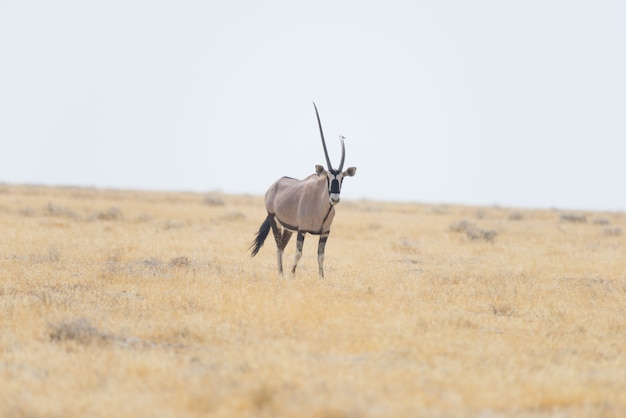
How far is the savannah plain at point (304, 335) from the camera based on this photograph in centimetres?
597

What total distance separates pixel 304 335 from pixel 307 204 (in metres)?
5.23

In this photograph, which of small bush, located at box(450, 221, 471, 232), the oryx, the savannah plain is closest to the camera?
the savannah plain

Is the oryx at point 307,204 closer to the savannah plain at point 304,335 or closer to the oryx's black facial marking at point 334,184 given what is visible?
the oryx's black facial marking at point 334,184

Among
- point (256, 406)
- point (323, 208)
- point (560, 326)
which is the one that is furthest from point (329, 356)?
point (323, 208)

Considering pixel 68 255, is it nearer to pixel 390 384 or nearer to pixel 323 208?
pixel 323 208

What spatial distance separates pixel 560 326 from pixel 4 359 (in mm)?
7213

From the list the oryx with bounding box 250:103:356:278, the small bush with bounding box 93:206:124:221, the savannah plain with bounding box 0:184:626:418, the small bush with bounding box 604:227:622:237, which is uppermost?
the oryx with bounding box 250:103:356:278

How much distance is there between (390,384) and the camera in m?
6.35

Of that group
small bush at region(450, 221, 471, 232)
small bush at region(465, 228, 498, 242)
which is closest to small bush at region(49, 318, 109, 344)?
small bush at region(465, 228, 498, 242)

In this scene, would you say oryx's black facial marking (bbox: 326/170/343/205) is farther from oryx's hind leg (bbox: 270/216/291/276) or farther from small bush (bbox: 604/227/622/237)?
small bush (bbox: 604/227/622/237)

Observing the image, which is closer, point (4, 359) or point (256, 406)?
point (256, 406)

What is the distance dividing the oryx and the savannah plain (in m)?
0.93

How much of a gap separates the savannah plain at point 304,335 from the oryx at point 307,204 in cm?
93

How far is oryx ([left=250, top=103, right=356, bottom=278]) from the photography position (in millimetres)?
12727
